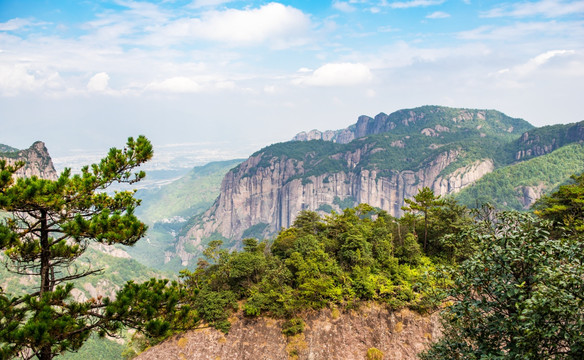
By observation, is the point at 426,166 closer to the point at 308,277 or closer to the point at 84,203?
the point at 308,277

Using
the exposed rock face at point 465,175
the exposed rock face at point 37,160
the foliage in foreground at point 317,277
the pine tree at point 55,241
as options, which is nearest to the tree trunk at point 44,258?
the pine tree at point 55,241

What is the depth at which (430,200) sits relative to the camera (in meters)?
24.8

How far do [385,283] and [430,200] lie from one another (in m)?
8.14

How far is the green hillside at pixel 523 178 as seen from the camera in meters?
121

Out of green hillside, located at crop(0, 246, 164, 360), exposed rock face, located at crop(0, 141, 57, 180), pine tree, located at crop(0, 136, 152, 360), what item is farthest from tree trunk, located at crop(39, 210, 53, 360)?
exposed rock face, located at crop(0, 141, 57, 180)

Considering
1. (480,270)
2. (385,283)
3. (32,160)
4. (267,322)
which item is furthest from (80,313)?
(32,160)

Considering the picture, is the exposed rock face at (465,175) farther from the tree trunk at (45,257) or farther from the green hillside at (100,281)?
the tree trunk at (45,257)

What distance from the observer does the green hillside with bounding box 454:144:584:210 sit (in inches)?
4747

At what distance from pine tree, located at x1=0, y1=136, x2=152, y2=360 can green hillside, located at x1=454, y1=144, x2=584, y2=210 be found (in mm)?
128976

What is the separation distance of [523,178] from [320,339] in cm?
14850

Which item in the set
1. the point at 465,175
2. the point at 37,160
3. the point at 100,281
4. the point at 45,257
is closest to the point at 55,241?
the point at 45,257

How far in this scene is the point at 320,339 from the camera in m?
18.8

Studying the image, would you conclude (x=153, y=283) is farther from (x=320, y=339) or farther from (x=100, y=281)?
(x=100, y=281)

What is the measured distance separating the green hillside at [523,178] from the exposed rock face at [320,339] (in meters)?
114
